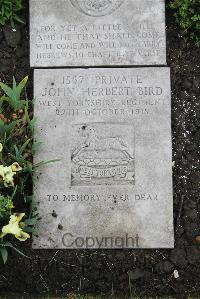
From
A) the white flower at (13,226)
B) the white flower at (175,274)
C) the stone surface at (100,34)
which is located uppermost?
the stone surface at (100,34)

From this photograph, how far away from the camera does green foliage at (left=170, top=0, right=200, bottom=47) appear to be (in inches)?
171

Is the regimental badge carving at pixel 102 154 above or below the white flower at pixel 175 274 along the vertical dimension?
above

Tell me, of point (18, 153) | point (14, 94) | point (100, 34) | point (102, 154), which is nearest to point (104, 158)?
point (102, 154)

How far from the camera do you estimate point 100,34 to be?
4.37 metres

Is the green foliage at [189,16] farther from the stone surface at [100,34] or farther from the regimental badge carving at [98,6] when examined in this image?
the regimental badge carving at [98,6]

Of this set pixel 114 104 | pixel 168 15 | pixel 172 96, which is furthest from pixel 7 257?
pixel 168 15

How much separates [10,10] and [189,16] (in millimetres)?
1518

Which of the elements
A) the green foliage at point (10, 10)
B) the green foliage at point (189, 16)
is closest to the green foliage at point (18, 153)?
the green foliage at point (10, 10)

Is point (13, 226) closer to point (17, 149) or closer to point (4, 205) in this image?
point (4, 205)

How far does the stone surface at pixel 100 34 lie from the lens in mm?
4344

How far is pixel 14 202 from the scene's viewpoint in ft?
13.6

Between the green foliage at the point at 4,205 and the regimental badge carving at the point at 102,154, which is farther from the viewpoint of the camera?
the regimental badge carving at the point at 102,154

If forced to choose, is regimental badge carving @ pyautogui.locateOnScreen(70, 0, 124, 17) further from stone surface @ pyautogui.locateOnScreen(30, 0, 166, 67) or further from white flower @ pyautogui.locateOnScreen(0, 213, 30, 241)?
white flower @ pyautogui.locateOnScreen(0, 213, 30, 241)

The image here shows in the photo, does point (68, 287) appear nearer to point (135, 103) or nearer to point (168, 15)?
point (135, 103)
